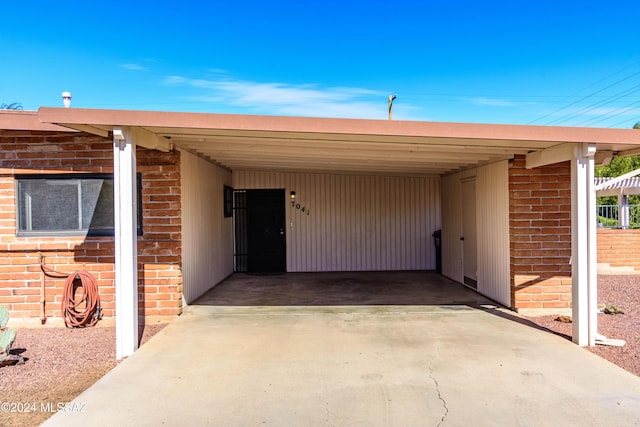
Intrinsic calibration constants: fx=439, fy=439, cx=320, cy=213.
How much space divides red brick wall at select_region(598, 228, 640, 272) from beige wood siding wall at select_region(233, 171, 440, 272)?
394 cm

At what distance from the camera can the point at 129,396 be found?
11.9 feet

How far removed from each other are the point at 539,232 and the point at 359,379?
3922 millimetres

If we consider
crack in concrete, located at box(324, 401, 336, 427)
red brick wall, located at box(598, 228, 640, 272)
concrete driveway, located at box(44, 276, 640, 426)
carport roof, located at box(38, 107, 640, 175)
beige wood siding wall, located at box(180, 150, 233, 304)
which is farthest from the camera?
red brick wall, located at box(598, 228, 640, 272)

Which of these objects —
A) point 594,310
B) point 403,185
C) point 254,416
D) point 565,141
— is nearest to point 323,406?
point 254,416

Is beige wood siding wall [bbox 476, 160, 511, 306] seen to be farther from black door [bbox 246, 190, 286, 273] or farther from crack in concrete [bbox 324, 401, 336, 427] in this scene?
black door [bbox 246, 190, 286, 273]

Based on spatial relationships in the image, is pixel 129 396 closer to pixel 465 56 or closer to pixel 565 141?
pixel 565 141

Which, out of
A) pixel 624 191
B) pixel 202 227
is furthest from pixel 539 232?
pixel 624 191

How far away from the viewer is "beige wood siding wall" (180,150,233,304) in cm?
662

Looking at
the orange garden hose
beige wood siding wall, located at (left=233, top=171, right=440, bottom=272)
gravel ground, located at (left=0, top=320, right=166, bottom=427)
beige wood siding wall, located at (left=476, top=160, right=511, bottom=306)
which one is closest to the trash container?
beige wood siding wall, located at (left=233, top=171, right=440, bottom=272)

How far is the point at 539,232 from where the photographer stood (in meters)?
6.38

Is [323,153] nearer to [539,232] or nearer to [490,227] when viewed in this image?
[490,227]

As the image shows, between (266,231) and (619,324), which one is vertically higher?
(266,231)

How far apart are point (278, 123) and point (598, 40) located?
16.8 meters

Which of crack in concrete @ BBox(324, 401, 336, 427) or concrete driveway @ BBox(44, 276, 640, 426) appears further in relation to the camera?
concrete driveway @ BBox(44, 276, 640, 426)
